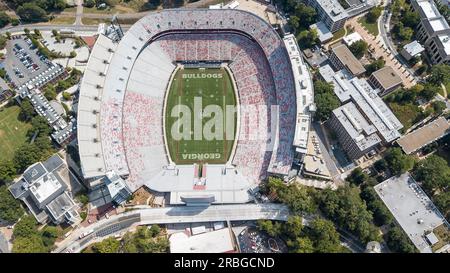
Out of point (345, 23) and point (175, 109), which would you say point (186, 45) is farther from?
point (345, 23)

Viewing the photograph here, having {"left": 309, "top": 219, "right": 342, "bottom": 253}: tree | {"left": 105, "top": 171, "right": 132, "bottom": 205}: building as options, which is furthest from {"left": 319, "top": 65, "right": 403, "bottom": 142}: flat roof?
{"left": 105, "top": 171, "right": 132, "bottom": 205}: building

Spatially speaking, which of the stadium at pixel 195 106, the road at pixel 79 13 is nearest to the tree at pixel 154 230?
the stadium at pixel 195 106

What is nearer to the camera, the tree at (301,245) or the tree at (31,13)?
the tree at (301,245)

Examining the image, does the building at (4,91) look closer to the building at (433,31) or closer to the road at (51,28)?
the road at (51,28)

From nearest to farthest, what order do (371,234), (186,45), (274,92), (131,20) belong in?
(371,234)
(274,92)
(186,45)
(131,20)

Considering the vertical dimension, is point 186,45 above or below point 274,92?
above
